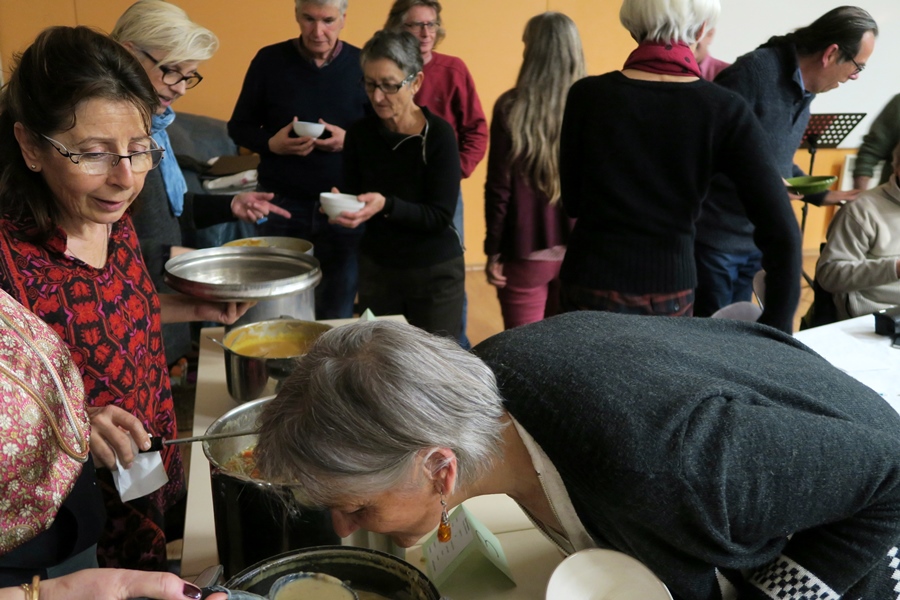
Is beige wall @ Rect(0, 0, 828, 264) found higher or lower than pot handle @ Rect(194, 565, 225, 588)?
higher

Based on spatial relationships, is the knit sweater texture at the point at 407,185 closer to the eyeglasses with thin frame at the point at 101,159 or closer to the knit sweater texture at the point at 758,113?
the knit sweater texture at the point at 758,113

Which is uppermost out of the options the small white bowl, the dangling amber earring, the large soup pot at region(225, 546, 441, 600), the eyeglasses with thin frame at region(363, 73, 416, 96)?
the eyeglasses with thin frame at region(363, 73, 416, 96)

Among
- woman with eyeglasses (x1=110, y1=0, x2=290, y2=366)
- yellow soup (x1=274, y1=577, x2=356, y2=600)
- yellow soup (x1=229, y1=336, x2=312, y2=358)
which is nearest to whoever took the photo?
yellow soup (x1=274, y1=577, x2=356, y2=600)

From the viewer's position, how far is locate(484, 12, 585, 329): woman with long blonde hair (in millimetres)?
2406

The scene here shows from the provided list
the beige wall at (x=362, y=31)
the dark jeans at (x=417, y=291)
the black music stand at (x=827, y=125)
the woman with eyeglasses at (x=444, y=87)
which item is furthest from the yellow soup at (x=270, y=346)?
the black music stand at (x=827, y=125)

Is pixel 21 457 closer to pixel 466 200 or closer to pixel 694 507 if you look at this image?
pixel 694 507

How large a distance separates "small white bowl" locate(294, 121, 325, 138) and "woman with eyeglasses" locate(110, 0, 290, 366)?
47 centimetres

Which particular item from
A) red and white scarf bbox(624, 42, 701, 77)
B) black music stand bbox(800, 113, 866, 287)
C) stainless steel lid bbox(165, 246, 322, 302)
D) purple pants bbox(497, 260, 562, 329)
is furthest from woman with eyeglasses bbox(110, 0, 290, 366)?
black music stand bbox(800, 113, 866, 287)

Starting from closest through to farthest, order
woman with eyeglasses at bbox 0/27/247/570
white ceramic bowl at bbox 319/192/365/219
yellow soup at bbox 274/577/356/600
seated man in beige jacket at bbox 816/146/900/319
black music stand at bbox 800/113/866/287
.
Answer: yellow soup at bbox 274/577/356/600 < woman with eyeglasses at bbox 0/27/247/570 < white ceramic bowl at bbox 319/192/365/219 < seated man in beige jacket at bbox 816/146/900/319 < black music stand at bbox 800/113/866/287

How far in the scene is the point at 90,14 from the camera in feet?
12.3

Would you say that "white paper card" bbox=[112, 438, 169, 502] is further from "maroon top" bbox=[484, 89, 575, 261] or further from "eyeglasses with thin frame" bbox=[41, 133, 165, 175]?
"maroon top" bbox=[484, 89, 575, 261]

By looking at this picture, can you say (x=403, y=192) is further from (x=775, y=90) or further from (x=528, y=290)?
(x=775, y=90)

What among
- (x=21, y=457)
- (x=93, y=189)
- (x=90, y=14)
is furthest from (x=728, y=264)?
(x=90, y=14)

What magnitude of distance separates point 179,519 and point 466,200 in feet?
10.6
